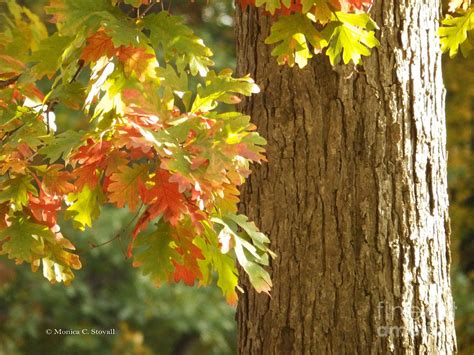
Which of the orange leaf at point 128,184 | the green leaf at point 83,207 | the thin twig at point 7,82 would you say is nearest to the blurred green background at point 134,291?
the thin twig at point 7,82

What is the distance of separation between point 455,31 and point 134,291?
6.03m

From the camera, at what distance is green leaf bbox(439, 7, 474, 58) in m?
2.37

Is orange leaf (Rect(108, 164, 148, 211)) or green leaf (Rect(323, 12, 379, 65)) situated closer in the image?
orange leaf (Rect(108, 164, 148, 211))

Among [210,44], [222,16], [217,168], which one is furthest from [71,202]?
[222,16]

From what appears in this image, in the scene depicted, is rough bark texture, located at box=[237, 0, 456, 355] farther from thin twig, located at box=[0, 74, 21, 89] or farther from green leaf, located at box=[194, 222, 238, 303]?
thin twig, located at box=[0, 74, 21, 89]

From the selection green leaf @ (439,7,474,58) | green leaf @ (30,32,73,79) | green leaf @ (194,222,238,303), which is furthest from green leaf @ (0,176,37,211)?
green leaf @ (439,7,474,58)

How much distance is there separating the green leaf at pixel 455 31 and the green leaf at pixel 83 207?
1.02 meters

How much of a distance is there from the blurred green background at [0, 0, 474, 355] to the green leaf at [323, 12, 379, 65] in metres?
5.17

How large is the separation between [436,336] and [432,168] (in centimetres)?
43

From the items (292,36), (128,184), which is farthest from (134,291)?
(128,184)

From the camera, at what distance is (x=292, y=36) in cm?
206

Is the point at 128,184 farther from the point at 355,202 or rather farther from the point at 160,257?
the point at 355,202

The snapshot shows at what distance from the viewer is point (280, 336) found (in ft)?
7.43

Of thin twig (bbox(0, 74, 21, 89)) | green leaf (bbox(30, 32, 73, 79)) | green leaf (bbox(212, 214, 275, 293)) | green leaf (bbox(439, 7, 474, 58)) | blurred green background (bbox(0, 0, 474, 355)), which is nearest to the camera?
green leaf (bbox(212, 214, 275, 293))
